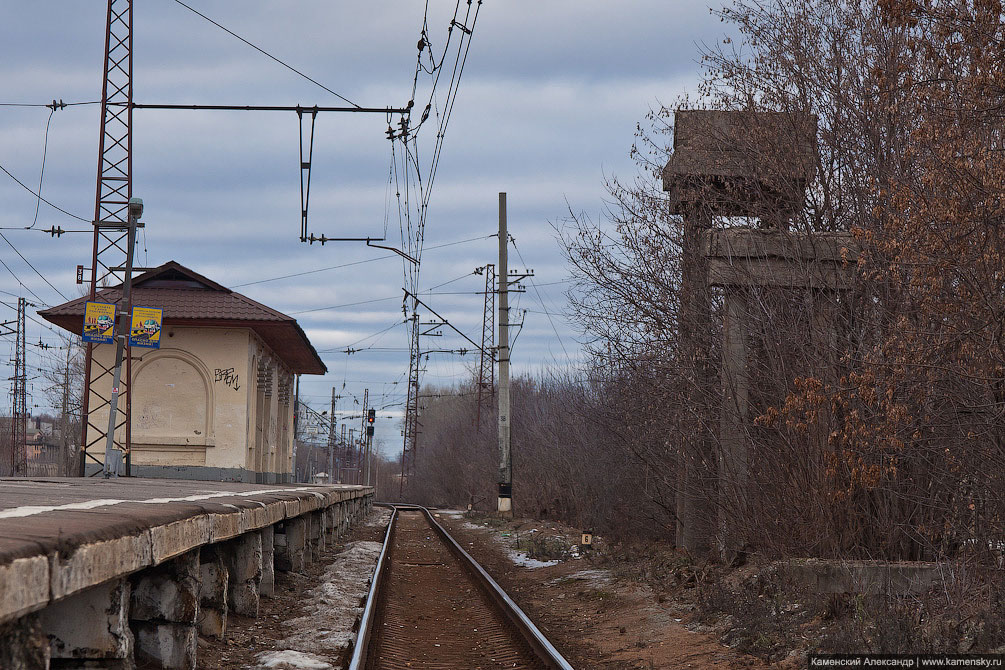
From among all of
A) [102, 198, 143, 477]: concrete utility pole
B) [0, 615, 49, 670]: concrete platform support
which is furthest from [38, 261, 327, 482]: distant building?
[0, 615, 49, 670]: concrete platform support

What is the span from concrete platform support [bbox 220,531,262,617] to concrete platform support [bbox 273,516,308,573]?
3.08 metres

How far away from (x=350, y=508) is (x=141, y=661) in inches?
927

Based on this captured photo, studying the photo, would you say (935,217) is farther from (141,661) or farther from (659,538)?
(659,538)

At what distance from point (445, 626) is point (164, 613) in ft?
15.8

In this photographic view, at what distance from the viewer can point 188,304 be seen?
1165 inches

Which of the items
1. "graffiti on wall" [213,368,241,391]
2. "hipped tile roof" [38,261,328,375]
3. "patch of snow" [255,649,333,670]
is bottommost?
"patch of snow" [255,649,333,670]

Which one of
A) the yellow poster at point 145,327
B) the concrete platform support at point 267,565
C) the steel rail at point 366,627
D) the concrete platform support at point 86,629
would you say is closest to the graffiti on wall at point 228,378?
the yellow poster at point 145,327

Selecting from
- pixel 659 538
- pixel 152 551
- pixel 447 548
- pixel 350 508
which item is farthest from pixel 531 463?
pixel 152 551

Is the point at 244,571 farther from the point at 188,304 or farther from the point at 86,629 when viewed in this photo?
the point at 188,304

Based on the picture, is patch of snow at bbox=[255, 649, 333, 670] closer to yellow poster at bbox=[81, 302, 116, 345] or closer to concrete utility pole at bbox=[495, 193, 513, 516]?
yellow poster at bbox=[81, 302, 116, 345]

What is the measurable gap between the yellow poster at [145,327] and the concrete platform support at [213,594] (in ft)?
57.0

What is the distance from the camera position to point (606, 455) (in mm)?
19984

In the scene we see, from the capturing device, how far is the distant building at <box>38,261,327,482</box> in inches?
1147

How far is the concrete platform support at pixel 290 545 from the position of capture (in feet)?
44.3
